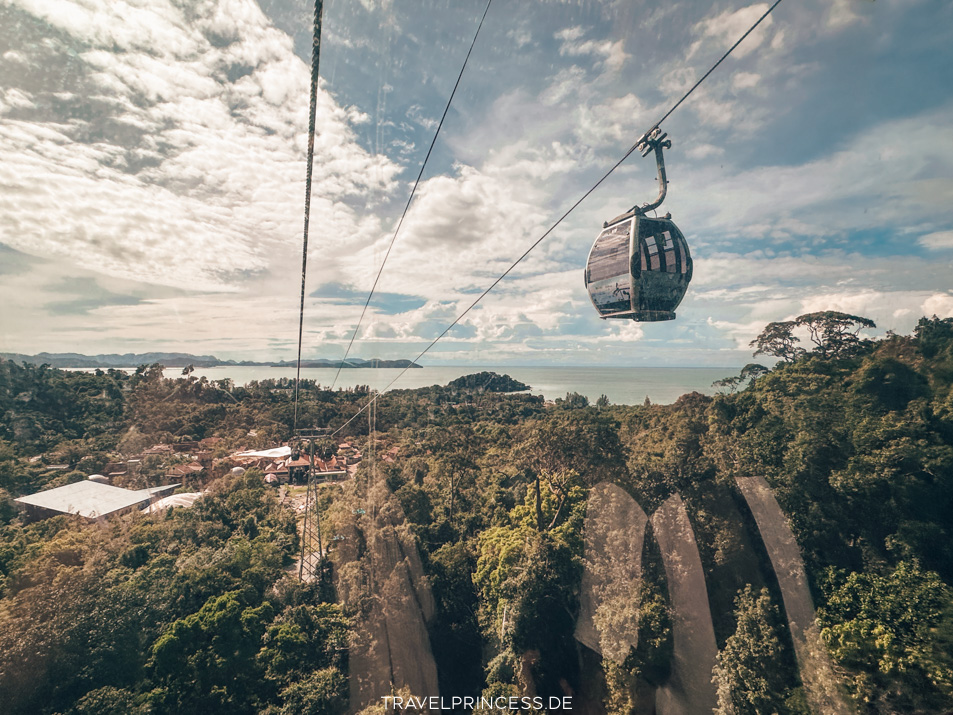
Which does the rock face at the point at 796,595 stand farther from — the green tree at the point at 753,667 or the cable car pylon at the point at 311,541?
the cable car pylon at the point at 311,541

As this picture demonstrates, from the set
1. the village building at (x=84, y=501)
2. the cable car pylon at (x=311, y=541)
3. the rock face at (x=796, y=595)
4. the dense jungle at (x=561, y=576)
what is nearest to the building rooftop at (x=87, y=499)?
the village building at (x=84, y=501)

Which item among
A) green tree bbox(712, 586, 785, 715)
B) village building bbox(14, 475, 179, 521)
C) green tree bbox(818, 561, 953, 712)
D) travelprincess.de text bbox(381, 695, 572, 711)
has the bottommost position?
travelprincess.de text bbox(381, 695, 572, 711)

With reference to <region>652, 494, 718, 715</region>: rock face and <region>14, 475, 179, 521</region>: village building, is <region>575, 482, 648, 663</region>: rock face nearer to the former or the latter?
<region>652, 494, 718, 715</region>: rock face

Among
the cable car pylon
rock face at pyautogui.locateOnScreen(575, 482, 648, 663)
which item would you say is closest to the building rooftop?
the cable car pylon

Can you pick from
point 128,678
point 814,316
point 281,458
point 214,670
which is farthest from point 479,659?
point 281,458

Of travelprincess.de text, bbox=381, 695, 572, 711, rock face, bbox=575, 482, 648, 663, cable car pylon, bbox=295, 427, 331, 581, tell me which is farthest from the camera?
cable car pylon, bbox=295, 427, 331, 581

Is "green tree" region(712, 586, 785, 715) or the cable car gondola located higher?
the cable car gondola

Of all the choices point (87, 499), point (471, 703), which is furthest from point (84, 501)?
point (471, 703)
